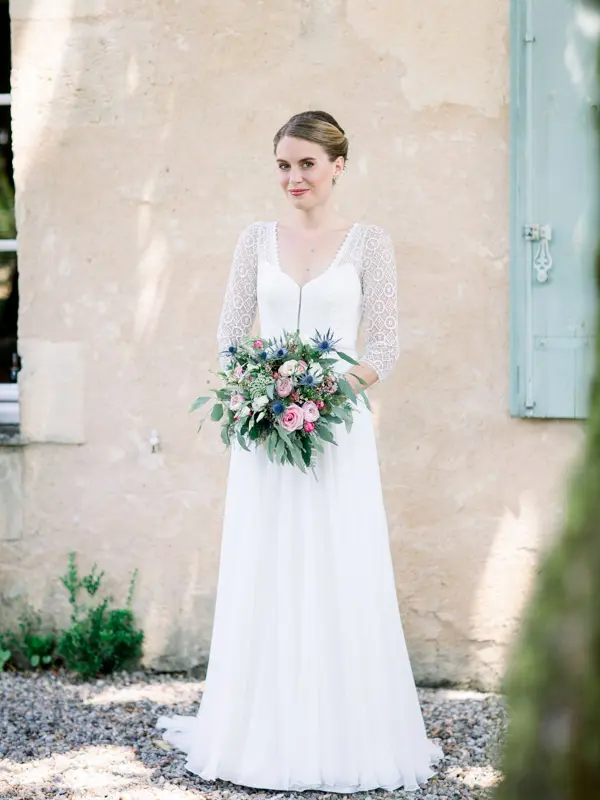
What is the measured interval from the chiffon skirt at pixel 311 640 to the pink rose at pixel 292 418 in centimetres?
32

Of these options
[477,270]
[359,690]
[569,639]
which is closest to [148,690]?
[359,690]

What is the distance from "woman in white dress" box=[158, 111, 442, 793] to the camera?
3.60m

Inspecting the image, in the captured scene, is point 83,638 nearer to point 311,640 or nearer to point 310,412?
point 311,640

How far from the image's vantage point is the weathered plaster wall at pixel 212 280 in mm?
4613

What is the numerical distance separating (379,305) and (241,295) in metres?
0.51

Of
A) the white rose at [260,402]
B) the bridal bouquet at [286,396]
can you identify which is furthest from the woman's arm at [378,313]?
the white rose at [260,402]

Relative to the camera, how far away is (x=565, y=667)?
2.37ft

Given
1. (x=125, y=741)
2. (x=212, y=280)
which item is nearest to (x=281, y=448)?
(x=125, y=741)

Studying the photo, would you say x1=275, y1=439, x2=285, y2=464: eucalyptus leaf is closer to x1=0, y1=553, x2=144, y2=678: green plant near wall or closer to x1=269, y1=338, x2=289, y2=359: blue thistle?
x1=269, y1=338, x2=289, y2=359: blue thistle

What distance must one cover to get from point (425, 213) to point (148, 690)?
7.92 feet

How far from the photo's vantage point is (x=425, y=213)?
183 inches

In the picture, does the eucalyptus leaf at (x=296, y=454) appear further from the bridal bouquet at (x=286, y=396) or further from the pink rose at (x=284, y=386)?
the pink rose at (x=284, y=386)

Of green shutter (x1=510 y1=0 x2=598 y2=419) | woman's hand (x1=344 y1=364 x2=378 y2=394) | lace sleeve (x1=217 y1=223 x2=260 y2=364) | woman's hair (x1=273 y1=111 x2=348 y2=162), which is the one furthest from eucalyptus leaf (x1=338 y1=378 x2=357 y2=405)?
green shutter (x1=510 y1=0 x2=598 y2=419)

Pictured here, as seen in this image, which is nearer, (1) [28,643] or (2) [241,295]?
(2) [241,295]
